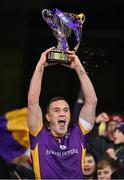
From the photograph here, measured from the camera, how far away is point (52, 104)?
641cm

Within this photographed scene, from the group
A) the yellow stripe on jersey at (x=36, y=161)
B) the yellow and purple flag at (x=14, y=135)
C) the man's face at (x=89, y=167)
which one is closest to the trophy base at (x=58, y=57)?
the yellow stripe on jersey at (x=36, y=161)

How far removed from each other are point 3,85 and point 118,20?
2.34m

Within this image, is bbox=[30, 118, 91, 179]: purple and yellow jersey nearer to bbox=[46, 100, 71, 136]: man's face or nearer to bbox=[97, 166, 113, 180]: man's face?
bbox=[46, 100, 71, 136]: man's face

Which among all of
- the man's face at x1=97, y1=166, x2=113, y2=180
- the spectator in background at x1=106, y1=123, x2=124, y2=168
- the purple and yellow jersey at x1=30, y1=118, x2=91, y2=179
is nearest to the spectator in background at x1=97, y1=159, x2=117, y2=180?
the man's face at x1=97, y1=166, x2=113, y2=180

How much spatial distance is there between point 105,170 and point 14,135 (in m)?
1.63

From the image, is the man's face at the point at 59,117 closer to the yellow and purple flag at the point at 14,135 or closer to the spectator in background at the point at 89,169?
the spectator in background at the point at 89,169

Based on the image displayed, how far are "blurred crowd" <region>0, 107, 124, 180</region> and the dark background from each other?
339cm

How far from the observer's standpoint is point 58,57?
6.16m

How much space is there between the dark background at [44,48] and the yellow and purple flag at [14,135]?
3323mm

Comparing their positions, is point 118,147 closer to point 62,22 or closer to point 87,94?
point 87,94

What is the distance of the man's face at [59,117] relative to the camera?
6281 mm

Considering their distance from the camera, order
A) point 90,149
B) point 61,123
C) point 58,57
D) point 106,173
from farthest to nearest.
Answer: point 90,149
point 106,173
point 61,123
point 58,57

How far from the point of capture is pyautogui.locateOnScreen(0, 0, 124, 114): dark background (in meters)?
12.4

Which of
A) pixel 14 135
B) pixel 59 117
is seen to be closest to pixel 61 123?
pixel 59 117
